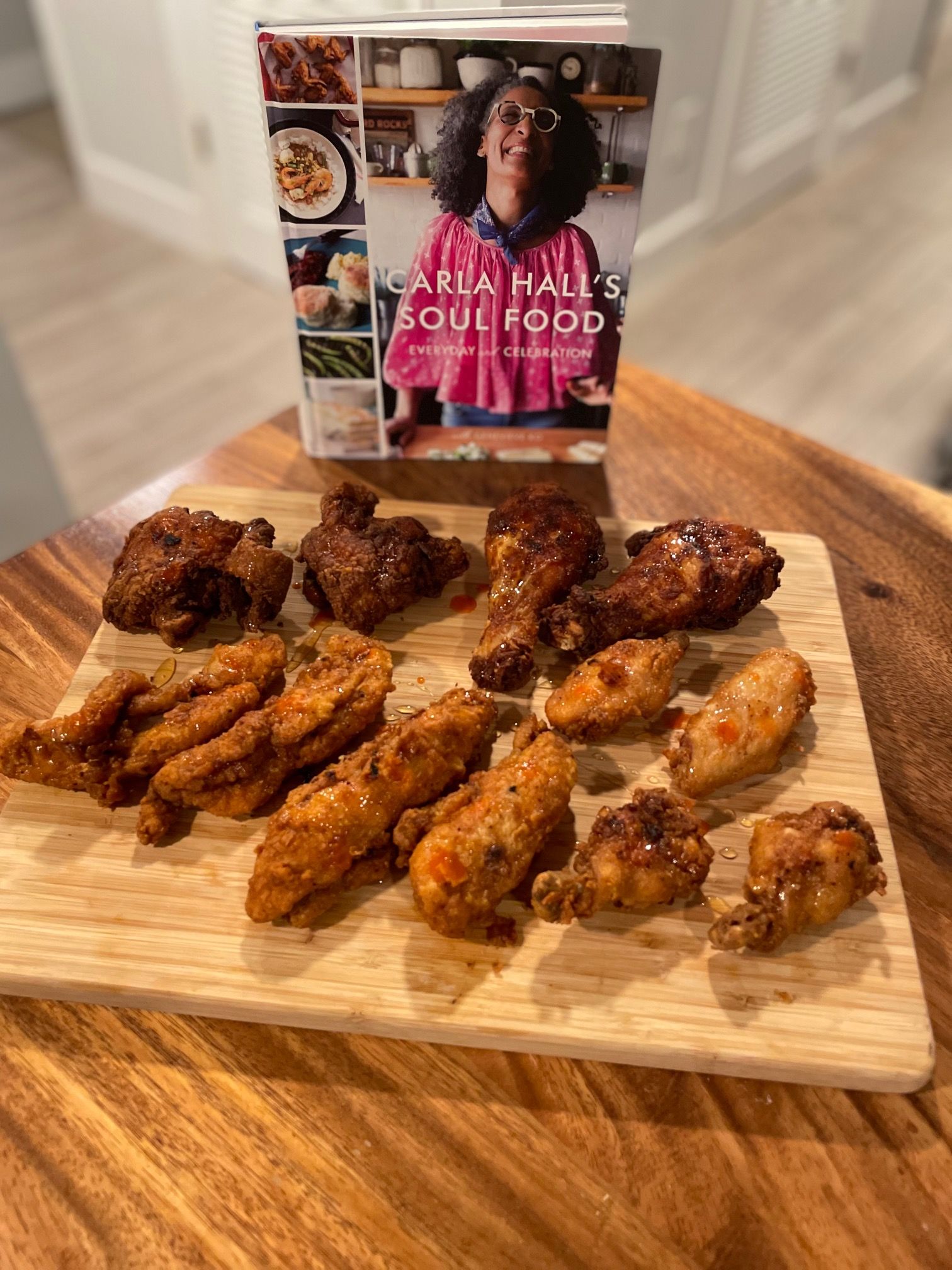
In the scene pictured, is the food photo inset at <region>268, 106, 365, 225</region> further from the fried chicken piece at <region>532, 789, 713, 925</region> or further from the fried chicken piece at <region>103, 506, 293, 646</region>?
the fried chicken piece at <region>532, 789, 713, 925</region>

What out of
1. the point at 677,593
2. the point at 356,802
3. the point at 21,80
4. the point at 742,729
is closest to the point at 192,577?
the point at 356,802

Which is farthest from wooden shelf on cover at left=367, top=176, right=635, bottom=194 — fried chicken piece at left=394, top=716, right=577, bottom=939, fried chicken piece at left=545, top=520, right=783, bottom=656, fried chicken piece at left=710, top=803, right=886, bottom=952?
fried chicken piece at left=710, top=803, right=886, bottom=952

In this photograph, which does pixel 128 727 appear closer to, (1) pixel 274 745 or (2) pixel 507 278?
(1) pixel 274 745

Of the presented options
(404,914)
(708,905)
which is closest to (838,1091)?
(708,905)

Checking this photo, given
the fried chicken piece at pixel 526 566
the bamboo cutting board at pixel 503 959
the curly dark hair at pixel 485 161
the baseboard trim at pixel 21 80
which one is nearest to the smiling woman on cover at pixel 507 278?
the curly dark hair at pixel 485 161

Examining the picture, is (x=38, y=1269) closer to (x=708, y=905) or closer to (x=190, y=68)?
(x=708, y=905)

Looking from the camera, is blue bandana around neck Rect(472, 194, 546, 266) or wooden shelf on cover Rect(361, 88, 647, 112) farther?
blue bandana around neck Rect(472, 194, 546, 266)
